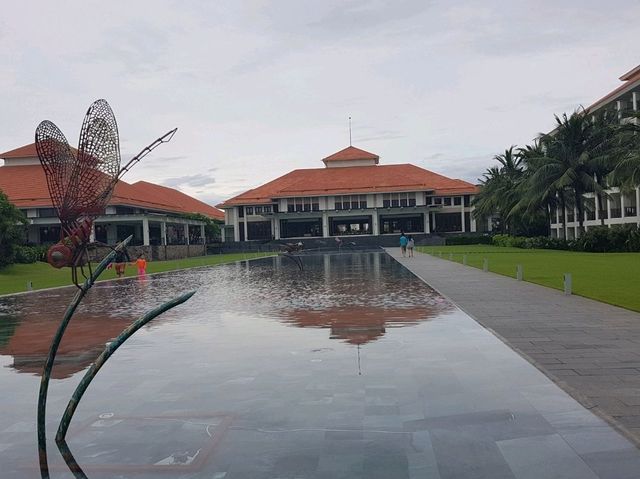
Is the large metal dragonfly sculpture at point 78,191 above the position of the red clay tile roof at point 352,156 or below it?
below

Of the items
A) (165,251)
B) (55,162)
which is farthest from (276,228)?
(55,162)

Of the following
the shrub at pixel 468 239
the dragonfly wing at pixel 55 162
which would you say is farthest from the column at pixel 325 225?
the dragonfly wing at pixel 55 162

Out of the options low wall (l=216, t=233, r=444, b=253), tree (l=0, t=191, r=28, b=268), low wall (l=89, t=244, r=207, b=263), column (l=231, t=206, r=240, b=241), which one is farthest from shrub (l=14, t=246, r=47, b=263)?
column (l=231, t=206, r=240, b=241)

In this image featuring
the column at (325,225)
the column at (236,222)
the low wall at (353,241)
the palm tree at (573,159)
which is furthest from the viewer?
the column at (236,222)

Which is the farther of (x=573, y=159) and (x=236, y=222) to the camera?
(x=236, y=222)

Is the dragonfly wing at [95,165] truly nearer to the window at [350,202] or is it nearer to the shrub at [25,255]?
the shrub at [25,255]

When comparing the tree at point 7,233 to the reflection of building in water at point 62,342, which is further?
the tree at point 7,233

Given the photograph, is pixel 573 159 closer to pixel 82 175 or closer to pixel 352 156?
pixel 352 156

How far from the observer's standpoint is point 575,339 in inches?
340

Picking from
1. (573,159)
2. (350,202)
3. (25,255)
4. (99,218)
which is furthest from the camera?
(350,202)

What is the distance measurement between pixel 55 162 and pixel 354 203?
6630 cm

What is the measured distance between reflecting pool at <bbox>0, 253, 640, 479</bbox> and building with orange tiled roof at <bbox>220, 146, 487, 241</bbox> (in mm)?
58943

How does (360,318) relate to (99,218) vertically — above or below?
below

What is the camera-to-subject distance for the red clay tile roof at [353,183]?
6962 cm
